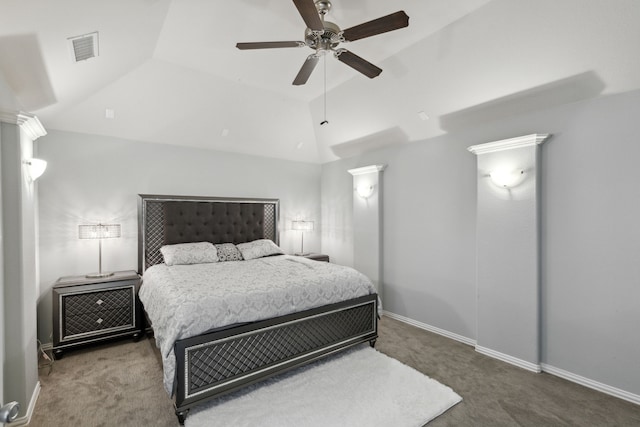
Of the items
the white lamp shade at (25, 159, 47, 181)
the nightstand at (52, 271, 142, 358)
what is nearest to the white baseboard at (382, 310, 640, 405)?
the nightstand at (52, 271, 142, 358)

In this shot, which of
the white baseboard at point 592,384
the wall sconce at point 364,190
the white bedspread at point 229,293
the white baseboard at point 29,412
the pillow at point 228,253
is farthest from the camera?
the wall sconce at point 364,190

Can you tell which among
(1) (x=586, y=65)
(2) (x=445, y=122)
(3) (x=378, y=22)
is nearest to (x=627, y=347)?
(1) (x=586, y=65)

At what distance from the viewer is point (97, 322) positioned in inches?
124

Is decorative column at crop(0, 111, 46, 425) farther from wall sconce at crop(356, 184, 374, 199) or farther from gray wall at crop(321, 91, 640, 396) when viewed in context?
gray wall at crop(321, 91, 640, 396)

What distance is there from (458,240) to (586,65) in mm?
1955

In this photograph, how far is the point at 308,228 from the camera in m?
5.16

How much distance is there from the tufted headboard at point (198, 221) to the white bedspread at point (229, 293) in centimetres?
58

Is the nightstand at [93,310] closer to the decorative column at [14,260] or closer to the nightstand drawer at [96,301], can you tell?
the nightstand drawer at [96,301]

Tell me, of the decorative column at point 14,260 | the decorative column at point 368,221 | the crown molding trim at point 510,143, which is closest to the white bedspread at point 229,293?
the decorative column at point 14,260

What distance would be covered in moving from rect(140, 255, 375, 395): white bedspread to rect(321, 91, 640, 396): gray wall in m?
1.21

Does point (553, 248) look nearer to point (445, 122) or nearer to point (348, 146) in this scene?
point (445, 122)

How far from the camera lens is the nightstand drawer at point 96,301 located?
3016 millimetres

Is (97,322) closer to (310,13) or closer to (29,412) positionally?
(29,412)

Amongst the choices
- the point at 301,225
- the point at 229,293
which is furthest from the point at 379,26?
the point at 301,225
